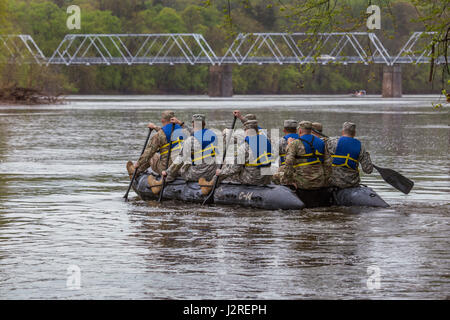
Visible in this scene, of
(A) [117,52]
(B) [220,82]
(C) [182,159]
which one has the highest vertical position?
(A) [117,52]

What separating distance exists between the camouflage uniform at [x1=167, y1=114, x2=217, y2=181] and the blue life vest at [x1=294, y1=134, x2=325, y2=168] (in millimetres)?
1906

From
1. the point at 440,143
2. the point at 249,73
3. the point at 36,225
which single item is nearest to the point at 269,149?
the point at 36,225

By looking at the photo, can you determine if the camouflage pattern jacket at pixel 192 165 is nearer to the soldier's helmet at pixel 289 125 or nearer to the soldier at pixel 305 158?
the soldier's helmet at pixel 289 125

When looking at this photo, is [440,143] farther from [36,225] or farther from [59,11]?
[59,11]

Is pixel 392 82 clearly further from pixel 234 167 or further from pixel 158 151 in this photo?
pixel 234 167

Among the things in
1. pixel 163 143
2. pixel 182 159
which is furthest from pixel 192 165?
pixel 163 143

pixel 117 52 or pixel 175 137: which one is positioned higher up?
pixel 117 52

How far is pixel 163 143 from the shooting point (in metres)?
19.5

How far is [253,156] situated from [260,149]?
0.18m

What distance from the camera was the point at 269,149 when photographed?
699 inches

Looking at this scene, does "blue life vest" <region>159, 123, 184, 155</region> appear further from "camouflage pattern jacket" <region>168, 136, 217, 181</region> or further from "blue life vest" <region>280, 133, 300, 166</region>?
"blue life vest" <region>280, 133, 300, 166</region>

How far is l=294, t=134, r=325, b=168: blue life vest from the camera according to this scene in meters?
17.6

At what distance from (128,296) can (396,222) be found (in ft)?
22.1

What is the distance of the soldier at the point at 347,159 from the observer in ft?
58.5
